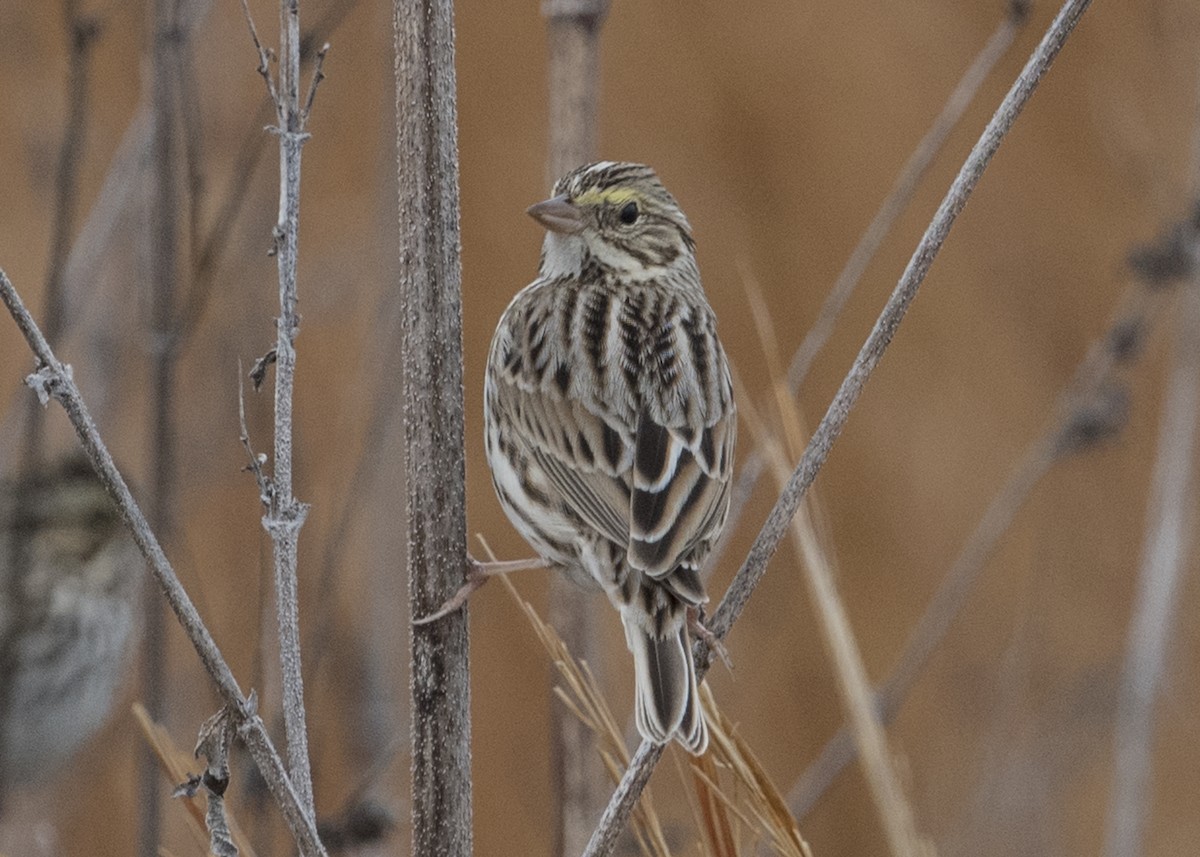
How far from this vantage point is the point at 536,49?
7113 mm

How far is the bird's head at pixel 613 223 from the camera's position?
265 centimetres

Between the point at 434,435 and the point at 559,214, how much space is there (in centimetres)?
85

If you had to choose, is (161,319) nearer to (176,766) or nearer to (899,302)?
(176,766)

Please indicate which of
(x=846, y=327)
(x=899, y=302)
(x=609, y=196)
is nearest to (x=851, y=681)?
(x=899, y=302)

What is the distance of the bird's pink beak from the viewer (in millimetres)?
2582

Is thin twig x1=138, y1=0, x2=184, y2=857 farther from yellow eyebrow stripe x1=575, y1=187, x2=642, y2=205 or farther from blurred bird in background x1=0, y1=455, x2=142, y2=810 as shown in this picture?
blurred bird in background x1=0, y1=455, x2=142, y2=810

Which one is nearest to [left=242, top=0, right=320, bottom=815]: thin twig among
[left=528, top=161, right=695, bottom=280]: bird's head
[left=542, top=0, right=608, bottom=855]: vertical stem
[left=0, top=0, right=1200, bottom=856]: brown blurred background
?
[left=542, top=0, right=608, bottom=855]: vertical stem

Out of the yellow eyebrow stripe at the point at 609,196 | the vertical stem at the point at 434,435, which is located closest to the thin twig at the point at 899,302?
the vertical stem at the point at 434,435

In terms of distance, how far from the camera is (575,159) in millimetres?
2385

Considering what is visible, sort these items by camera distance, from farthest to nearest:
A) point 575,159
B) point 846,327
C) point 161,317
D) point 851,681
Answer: point 846,327, point 161,317, point 575,159, point 851,681

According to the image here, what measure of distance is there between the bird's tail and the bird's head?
72 cm

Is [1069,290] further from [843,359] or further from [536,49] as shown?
[536,49]

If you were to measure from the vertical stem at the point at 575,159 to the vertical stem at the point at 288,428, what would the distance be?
646 mm

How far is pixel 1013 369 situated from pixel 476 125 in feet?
8.56
